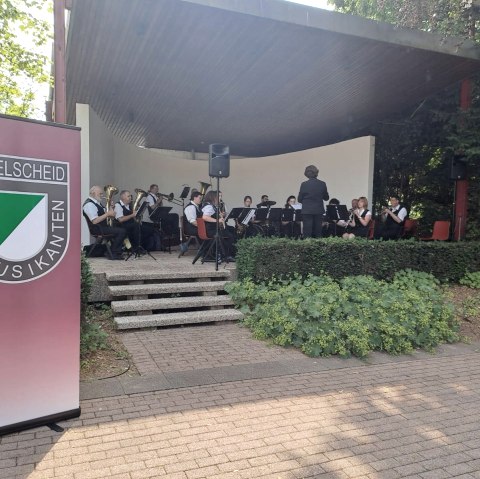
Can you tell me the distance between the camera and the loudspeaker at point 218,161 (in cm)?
760

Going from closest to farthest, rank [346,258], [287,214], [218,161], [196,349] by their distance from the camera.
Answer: [196,349] → [346,258] → [218,161] → [287,214]

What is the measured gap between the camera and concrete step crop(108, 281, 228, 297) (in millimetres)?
6168

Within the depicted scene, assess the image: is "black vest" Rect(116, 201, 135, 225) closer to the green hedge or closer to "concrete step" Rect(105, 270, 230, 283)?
"concrete step" Rect(105, 270, 230, 283)

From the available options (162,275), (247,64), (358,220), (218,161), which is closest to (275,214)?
(358,220)

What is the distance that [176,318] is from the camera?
19.2ft

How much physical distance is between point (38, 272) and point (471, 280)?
797 cm

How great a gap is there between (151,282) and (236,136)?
36.0 feet

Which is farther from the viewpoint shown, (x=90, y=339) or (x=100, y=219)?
(x=100, y=219)

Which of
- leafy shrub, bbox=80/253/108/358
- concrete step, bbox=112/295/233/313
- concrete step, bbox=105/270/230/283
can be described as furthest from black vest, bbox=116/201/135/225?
leafy shrub, bbox=80/253/108/358

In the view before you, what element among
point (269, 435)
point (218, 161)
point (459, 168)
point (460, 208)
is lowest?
point (269, 435)

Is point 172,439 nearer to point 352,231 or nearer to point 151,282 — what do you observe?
point 151,282

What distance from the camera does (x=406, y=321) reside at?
18.1ft

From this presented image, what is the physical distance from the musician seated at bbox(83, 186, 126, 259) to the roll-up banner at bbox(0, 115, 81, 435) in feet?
16.2

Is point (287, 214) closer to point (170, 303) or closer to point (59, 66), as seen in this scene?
point (170, 303)
